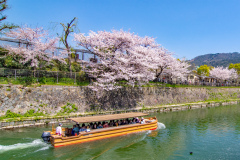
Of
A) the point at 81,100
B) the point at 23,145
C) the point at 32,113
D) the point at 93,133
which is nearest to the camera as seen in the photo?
the point at 23,145

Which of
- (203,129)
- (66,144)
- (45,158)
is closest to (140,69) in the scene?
(203,129)

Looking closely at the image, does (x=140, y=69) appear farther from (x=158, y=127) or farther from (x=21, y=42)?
(x=21, y=42)

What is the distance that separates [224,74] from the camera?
70438 mm

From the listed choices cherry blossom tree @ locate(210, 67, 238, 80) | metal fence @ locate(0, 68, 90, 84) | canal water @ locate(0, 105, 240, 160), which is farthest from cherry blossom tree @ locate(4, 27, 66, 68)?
cherry blossom tree @ locate(210, 67, 238, 80)

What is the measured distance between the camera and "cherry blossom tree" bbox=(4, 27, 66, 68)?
24188 millimetres

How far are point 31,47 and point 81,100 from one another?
1001 cm

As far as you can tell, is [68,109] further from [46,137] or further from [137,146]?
[137,146]

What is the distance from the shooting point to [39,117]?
20812mm

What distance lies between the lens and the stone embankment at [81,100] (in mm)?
21062

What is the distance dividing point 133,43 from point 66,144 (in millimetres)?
21033

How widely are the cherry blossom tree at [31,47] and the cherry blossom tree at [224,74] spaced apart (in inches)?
2587

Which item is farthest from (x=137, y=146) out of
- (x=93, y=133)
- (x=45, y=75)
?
(x=45, y=75)

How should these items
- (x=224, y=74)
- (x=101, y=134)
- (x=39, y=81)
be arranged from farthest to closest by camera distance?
(x=224, y=74), (x=39, y=81), (x=101, y=134)

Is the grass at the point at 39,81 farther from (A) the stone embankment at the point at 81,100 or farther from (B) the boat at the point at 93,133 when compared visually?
(B) the boat at the point at 93,133
